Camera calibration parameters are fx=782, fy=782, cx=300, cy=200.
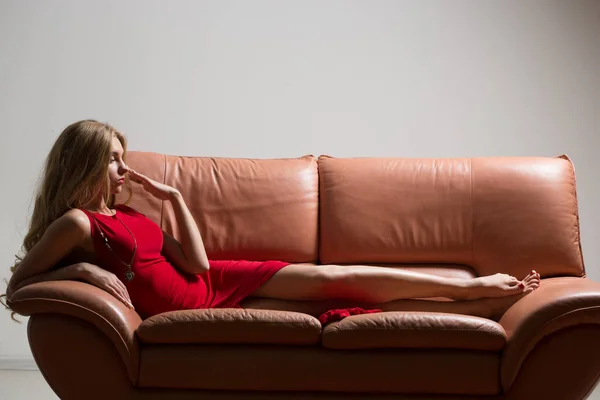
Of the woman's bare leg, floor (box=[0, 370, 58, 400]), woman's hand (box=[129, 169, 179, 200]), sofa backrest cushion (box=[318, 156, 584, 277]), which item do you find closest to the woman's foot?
the woman's bare leg

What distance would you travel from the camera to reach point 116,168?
2.69 m

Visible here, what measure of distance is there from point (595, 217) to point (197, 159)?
201cm

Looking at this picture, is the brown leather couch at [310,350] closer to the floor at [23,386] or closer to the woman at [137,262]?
the woman at [137,262]

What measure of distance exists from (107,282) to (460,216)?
1.34m

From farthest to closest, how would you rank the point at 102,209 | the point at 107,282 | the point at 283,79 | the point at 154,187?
the point at 283,79, the point at 154,187, the point at 102,209, the point at 107,282

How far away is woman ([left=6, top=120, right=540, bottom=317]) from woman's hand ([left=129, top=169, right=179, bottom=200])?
0.04 feet

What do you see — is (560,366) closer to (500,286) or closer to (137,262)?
(500,286)

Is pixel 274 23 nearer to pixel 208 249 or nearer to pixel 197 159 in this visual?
pixel 197 159

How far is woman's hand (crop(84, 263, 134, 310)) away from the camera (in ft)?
8.02

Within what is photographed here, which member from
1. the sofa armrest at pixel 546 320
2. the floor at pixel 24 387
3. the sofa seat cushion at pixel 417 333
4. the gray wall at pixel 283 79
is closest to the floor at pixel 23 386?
the floor at pixel 24 387

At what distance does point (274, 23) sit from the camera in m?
3.73

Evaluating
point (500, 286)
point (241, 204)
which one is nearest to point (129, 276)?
point (241, 204)

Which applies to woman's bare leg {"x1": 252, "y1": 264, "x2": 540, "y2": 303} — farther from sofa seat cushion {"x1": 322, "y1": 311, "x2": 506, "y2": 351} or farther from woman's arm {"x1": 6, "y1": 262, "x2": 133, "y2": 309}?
woman's arm {"x1": 6, "y1": 262, "x2": 133, "y2": 309}

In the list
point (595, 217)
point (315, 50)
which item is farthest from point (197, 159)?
point (595, 217)
